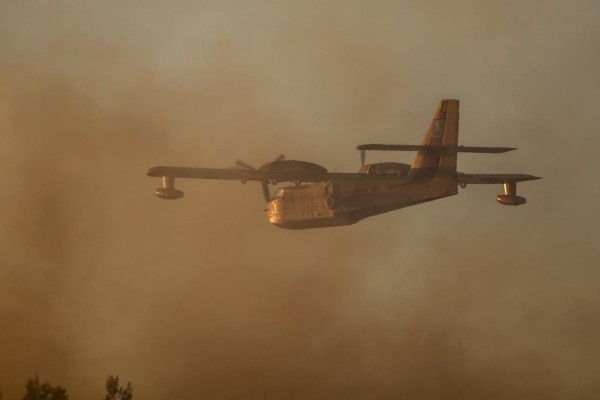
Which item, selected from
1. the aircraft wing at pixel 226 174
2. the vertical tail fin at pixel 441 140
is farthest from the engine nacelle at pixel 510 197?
the aircraft wing at pixel 226 174

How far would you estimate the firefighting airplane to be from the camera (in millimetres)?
84312

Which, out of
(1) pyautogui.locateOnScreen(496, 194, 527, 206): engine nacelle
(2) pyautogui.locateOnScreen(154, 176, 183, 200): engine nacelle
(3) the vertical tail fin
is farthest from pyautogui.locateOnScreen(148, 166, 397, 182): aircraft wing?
(1) pyautogui.locateOnScreen(496, 194, 527, 206): engine nacelle

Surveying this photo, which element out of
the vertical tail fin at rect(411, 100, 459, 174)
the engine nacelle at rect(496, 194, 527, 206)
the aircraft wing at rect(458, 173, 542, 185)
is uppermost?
the vertical tail fin at rect(411, 100, 459, 174)

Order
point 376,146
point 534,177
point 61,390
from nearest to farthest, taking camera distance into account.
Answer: point 376,146 → point 61,390 → point 534,177

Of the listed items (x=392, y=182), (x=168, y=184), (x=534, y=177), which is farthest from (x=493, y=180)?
(x=168, y=184)

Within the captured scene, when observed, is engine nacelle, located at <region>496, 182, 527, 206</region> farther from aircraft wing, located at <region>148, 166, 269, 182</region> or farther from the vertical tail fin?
aircraft wing, located at <region>148, 166, 269, 182</region>

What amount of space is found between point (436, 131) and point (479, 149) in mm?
3419

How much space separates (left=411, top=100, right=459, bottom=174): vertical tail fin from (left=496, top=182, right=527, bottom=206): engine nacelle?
7191mm

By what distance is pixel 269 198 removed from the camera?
93688 millimetres

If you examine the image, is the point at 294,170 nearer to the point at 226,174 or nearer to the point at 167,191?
the point at 226,174

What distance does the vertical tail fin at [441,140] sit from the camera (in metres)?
84.6

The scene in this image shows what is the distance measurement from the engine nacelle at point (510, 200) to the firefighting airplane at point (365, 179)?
9.88 ft

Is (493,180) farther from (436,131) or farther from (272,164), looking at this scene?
(272,164)

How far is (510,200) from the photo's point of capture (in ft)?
295
